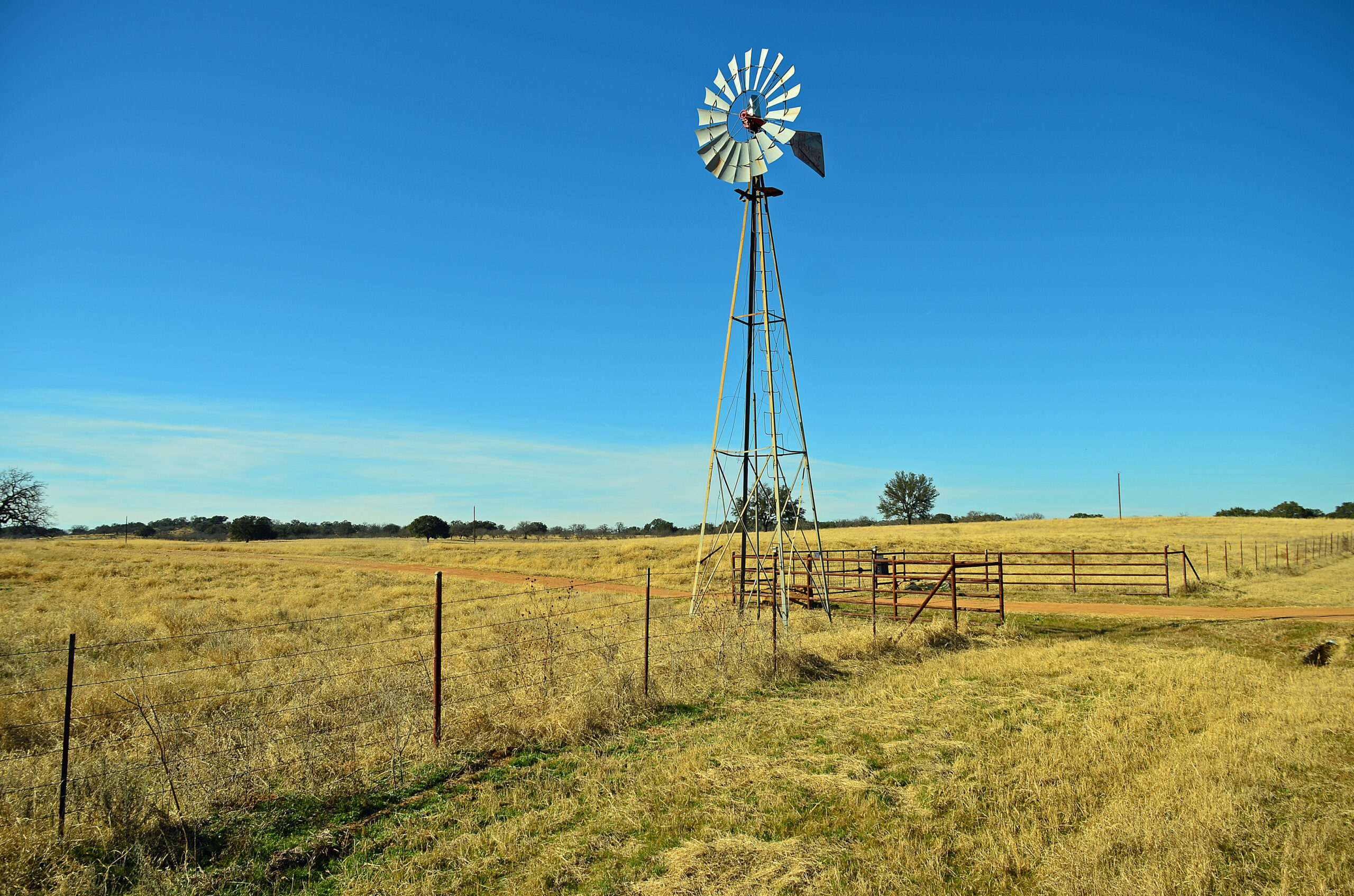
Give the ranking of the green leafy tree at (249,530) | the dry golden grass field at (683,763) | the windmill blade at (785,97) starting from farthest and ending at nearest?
the green leafy tree at (249,530) → the windmill blade at (785,97) → the dry golden grass field at (683,763)

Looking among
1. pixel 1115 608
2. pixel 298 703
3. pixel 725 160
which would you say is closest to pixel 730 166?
pixel 725 160

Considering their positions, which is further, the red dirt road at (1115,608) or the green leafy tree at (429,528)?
the green leafy tree at (429,528)

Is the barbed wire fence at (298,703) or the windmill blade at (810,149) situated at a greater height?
the windmill blade at (810,149)

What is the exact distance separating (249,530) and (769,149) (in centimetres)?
9458

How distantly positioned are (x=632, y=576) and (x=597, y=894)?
3209 centimetres

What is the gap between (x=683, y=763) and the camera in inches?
316

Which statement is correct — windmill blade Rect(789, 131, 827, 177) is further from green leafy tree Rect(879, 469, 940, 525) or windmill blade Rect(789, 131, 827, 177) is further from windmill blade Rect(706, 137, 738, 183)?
green leafy tree Rect(879, 469, 940, 525)

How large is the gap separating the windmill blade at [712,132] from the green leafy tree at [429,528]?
8559cm

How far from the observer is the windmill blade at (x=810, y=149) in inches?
765

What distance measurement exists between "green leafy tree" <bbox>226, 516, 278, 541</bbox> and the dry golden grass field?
280 ft

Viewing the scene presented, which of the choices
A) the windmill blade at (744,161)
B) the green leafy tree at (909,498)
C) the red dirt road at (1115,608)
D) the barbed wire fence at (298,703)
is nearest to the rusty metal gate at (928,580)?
the red dirt road at (1115,608)

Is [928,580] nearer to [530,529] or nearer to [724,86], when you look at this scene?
[724,86]

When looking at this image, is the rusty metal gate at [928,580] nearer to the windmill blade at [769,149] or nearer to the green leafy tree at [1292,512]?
the windmill blade at [769,149]

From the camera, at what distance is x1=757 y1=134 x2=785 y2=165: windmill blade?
19000mm
